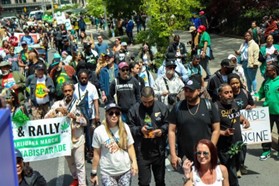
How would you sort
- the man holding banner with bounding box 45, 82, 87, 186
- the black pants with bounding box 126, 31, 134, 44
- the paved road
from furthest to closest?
1. the black pants with bounding box 126, 31, 134, 44
2. the paved road
3. the man holding banner with bounding box 45, 82, 87, 186

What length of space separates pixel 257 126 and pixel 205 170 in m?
3.26

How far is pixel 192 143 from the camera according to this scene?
522 cm

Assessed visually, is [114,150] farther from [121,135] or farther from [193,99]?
[193,99]

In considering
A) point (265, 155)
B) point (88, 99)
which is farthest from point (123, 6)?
point (265, 155)

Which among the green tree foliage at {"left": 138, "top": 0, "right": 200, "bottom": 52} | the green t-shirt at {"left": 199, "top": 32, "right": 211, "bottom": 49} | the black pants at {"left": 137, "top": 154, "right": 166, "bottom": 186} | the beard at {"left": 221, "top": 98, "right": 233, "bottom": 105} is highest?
the green tree foliage at {"left": 138, "top": 0, "right": 200, "bottom": 52}

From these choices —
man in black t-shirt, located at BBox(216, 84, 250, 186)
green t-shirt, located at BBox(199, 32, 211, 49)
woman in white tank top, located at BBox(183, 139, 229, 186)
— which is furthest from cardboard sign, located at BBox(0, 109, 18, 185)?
green t-shirt, located at BBox(199, 32, 211, 49)

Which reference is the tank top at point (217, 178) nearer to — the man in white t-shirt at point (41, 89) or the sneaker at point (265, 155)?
the sneaker at point (265, 155)

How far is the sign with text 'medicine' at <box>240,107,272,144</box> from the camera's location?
7312mm

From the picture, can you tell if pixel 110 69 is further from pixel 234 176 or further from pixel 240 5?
pixel 240 5

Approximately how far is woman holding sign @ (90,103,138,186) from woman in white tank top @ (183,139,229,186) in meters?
1.13

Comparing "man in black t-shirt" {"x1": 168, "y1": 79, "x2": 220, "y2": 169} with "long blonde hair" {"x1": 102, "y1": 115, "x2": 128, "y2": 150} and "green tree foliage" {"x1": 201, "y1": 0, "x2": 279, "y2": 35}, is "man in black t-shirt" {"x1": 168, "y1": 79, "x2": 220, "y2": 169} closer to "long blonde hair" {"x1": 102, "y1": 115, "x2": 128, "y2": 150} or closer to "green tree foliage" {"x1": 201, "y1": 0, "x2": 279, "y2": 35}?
"long blonde hair" {"x1": 102, "y1": 115, "x2": 128, "y2": 150}

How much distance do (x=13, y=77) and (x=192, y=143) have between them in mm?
5438

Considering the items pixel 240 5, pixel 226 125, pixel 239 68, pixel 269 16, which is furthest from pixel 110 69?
pixel 240 5

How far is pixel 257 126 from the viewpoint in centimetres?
736
